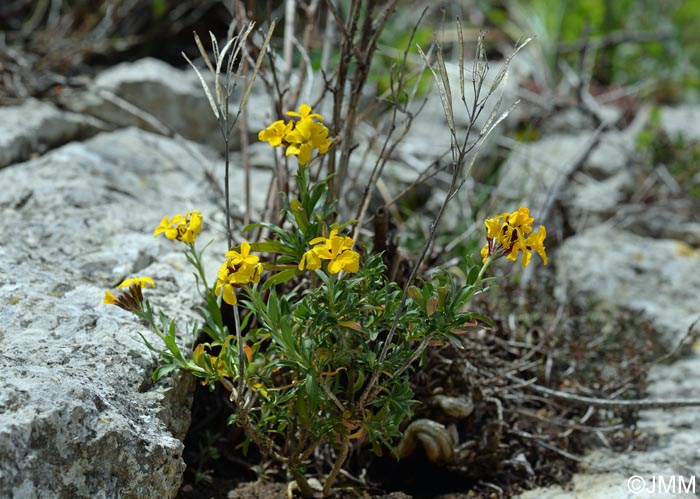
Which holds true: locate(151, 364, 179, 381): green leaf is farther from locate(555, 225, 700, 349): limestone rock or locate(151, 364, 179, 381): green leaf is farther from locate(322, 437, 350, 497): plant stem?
locate(555, 225, 700, 349): limestone rock

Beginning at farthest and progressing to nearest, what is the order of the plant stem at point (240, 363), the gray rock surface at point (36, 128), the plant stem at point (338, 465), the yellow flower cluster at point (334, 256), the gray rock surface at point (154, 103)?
the gray rock surface at point (154, 103) < the gray rock surface at point (36, 128) < the plant stem at point (338, 465) < the plant stem at point (240, 363) < the yellow flower cluster at point (334, 256)

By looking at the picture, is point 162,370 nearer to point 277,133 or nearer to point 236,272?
point 236,272

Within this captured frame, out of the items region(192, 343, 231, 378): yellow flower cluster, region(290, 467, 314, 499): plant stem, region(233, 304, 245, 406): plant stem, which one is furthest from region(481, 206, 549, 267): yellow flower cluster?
region(290, 467, 314, 499): plant stem

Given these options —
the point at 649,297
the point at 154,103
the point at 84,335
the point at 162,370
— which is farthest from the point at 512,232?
the point at 154,103

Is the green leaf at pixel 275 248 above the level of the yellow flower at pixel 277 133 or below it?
below

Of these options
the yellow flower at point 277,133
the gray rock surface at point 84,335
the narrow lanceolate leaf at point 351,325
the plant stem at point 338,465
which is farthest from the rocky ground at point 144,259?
the yellow flower at point 277,133

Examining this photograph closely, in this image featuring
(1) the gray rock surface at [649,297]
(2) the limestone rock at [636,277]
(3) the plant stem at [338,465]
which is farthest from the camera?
(2) the limestone rock at [636,277]

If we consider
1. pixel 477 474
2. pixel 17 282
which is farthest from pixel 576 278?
pixel 17 282

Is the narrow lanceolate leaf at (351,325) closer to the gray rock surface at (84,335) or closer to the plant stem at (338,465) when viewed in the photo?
the plant stem at (338,465)
